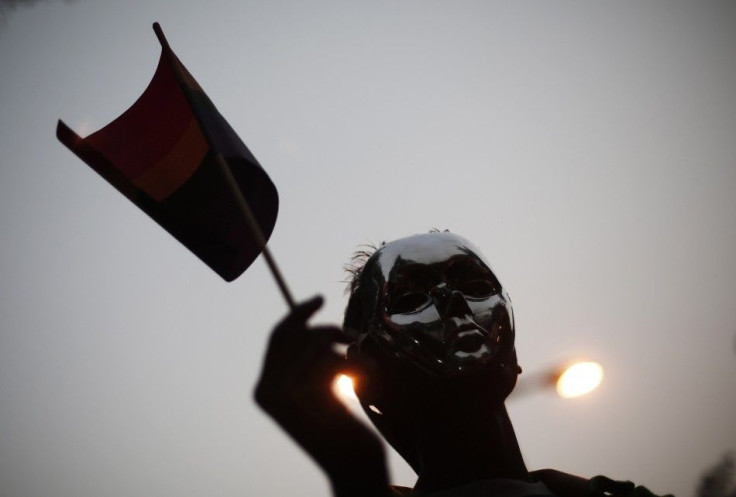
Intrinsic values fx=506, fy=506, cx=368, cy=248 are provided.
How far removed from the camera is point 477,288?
10.3 ft

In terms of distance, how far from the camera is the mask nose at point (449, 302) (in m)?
2.87

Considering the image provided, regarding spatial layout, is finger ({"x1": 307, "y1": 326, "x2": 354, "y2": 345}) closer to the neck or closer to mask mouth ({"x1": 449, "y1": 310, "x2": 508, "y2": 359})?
mask mouth ({"x1": 449, "y1": 310, "x2": 508, "y2": 359})

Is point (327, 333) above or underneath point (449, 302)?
underneath

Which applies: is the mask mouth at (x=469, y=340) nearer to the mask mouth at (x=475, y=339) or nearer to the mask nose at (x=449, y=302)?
the mask mouth at (x=475, y=339)

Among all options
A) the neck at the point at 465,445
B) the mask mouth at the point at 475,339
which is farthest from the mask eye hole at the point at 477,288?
the neck at the point at 465,445

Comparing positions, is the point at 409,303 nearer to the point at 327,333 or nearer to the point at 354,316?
the point at 354,316

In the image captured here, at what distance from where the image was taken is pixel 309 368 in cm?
189

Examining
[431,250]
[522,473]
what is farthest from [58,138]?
[522,473]

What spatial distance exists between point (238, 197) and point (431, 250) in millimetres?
1430

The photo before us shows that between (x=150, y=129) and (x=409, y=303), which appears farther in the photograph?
(x=150, y=129)

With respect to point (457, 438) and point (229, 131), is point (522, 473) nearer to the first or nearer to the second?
point (457, 438)

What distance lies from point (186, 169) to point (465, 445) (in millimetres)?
2425

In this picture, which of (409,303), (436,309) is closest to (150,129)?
(409,303)

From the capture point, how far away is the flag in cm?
309
